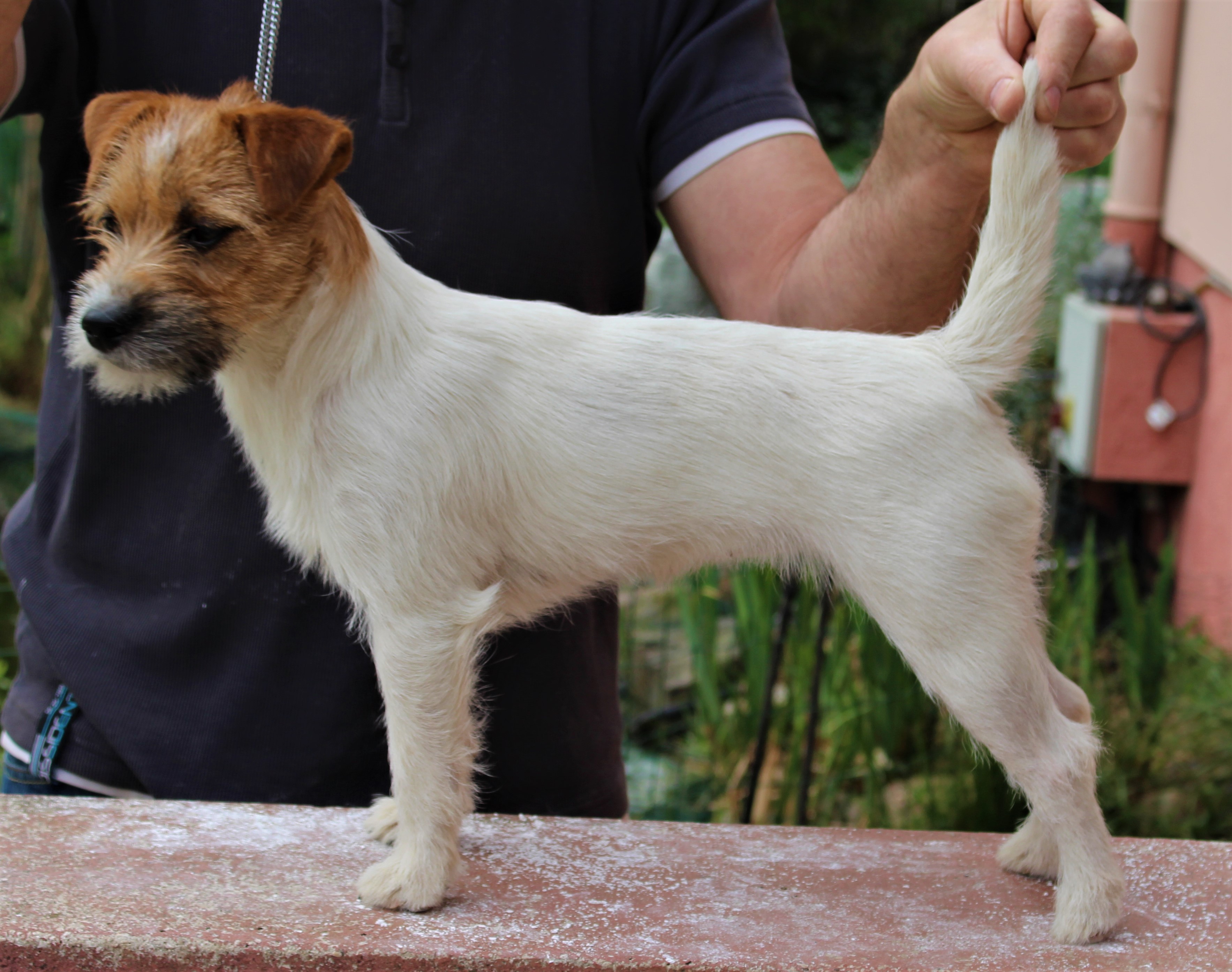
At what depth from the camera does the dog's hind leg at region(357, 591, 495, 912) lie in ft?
5.62

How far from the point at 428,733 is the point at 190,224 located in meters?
0.81

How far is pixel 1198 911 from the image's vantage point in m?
1.91

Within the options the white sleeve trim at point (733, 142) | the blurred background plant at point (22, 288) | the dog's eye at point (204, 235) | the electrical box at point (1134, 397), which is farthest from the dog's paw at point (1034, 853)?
the blurred background plant at point (22, 288)

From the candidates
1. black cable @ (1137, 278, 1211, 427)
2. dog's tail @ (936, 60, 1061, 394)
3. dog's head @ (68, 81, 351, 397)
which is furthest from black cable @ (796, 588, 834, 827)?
black cable @ (1137, 278, 1211, 427)

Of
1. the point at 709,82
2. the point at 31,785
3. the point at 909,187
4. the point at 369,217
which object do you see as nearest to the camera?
the point at 909,187

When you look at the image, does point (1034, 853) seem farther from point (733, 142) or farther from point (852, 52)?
point (852, 52)

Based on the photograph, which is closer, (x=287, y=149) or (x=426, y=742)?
(x=287, y=149)

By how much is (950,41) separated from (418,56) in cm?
98

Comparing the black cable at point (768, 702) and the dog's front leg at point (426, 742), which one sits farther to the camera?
the black cable at point (768, 702)

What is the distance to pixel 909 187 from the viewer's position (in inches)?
79.1

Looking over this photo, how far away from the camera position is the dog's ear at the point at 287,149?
151cm

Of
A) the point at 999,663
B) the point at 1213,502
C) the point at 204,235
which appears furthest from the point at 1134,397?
the point at 204,235

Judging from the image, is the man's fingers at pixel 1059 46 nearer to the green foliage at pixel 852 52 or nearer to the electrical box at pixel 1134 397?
the electrical box at pixel 1134 397

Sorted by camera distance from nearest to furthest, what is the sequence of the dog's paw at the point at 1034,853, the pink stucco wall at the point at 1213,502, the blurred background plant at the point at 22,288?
the dog's paw at the point at 1034,853
the pink stucco wall at the point at 1213,502
the blurred background plant at the point at 22,288
